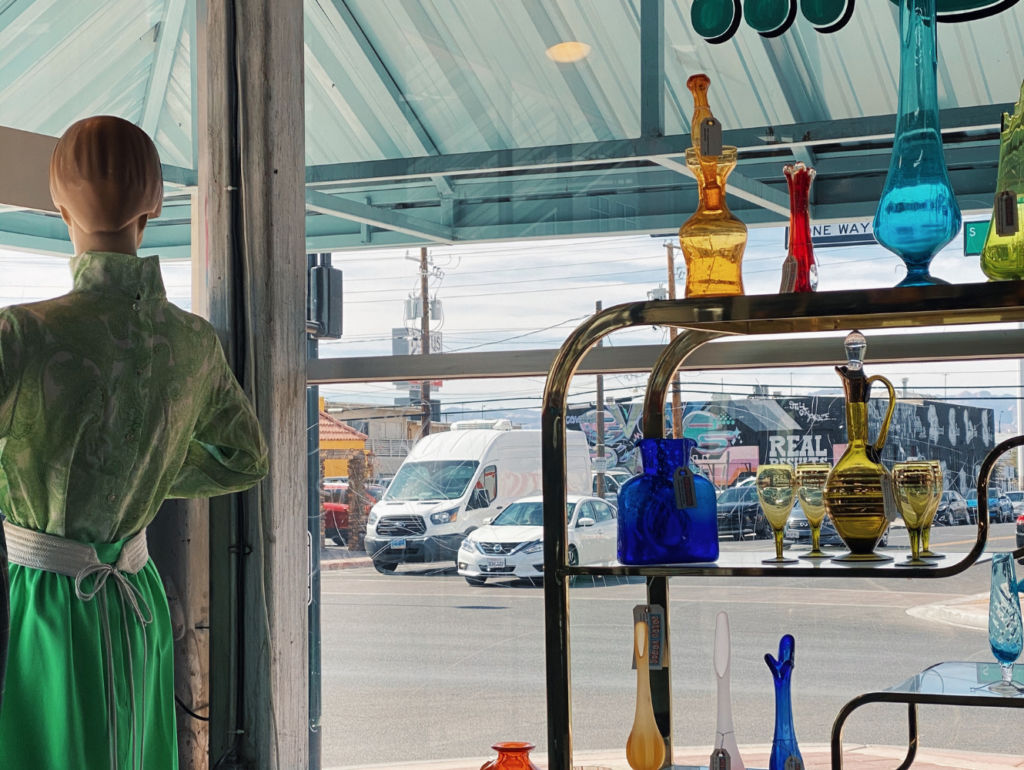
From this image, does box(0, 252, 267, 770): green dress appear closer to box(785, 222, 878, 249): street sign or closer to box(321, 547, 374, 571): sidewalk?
box(321, 547, 374, 571): sidewalk

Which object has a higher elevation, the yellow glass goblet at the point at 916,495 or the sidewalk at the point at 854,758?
the yellow glass goblet at the point at 916,495

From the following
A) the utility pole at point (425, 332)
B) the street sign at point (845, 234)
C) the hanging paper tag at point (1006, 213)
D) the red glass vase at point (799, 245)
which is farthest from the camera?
the utility pole at point (425, 332)

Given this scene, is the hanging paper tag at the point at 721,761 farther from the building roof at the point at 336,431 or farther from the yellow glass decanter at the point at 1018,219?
the building roof at the point at 336,431

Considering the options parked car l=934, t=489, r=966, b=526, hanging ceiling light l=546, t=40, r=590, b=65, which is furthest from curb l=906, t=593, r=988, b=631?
hanging ceiling light l=546, t=40, r=590, b=65

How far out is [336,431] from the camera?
2615 mm

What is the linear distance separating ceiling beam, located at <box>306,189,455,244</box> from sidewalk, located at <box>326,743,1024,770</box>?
1223mm

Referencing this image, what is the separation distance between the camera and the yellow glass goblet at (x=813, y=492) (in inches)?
72.9

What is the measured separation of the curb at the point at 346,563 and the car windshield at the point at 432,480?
0.16 m

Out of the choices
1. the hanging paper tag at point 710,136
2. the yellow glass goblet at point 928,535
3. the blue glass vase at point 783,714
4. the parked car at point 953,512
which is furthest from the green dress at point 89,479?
the parked car at point 953,512

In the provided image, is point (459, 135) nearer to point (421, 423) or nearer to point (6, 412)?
point (421, 423)

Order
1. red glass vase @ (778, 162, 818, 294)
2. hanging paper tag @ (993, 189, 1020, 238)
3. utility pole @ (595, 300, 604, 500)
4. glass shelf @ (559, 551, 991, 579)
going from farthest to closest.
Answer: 1. utility pole @ (595, 300, 604, 500)
2. red glass vase @ (778, 162, 818, 294)
3. glass shelf @ (559, 551, 991, 579)
4. hanging paper tag @ (993, 189, 1020, 238)

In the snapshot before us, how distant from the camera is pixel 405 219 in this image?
8.46ft

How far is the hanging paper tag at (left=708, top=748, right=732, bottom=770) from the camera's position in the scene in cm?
184

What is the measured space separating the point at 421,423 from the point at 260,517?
422mm
